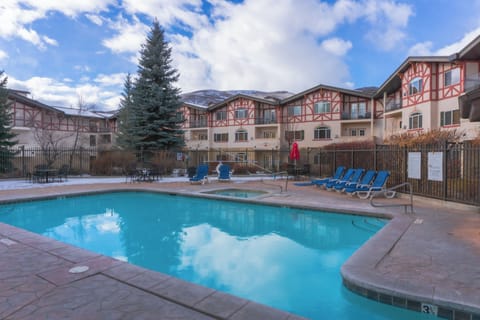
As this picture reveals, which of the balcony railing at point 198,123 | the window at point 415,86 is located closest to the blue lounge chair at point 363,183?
the window at point 415,86

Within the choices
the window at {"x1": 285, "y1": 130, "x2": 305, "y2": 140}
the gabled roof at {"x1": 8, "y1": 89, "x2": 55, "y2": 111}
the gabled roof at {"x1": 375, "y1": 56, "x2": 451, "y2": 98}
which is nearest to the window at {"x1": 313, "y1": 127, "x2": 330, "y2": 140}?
the window at {"x1": 285, "y1": 130, "x2": 305, "y2": 140}

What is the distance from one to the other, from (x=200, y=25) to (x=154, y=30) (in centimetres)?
670

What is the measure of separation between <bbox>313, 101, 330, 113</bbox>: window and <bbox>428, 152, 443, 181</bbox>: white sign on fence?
2196cm

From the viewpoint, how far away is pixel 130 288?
3215 mm

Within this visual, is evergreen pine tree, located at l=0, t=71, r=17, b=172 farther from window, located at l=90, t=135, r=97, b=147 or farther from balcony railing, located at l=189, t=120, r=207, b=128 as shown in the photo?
balcony railing, located at l=189, t=120, r=207, b=128

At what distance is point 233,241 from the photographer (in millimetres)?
6402

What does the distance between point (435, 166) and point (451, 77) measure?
1429 centimetres

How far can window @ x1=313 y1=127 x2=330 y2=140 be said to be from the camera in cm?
2999

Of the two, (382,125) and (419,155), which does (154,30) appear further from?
(382,125)

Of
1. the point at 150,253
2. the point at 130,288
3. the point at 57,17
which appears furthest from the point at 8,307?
the point at 57,17

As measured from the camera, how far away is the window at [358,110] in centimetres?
2862

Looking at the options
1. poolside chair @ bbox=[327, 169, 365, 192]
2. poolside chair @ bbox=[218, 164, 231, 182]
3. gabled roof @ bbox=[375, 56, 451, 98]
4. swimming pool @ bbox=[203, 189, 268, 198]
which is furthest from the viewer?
gabled roof @ bbox=[375, 56, 451, 98]

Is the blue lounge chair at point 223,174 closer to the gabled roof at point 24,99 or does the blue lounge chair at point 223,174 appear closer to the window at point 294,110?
the window at point 294,110

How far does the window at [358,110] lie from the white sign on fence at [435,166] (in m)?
21.3
